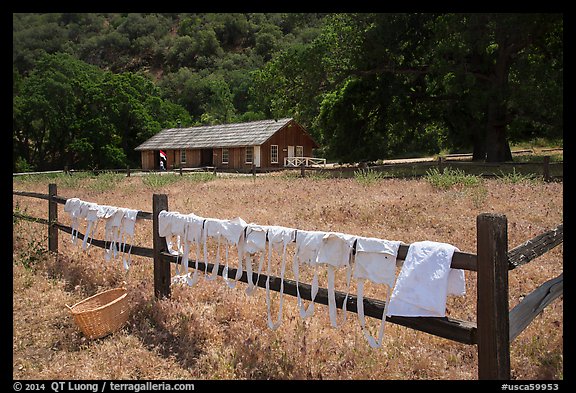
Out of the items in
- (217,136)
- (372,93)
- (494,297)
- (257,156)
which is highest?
(372,93)

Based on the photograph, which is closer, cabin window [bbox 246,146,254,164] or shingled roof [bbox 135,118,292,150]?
shingled roof [bbox 135,118,292,150]

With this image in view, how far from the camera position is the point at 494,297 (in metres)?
2.81

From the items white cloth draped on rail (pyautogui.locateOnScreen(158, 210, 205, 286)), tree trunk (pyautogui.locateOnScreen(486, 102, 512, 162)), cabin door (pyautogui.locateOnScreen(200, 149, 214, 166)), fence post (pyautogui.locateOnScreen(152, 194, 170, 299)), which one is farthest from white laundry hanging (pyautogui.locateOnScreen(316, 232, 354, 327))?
cabin door (pyautogui.locateOnScreen(200, 149, 214, 166))

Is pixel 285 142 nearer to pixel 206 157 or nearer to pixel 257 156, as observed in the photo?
pixel 257 156

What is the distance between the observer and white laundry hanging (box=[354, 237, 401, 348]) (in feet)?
11.0

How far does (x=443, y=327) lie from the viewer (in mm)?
3074

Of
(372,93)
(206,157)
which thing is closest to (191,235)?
(372,93)

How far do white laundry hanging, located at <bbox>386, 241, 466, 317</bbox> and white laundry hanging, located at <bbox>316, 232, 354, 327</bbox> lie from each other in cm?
52

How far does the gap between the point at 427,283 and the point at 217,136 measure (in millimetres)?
37646

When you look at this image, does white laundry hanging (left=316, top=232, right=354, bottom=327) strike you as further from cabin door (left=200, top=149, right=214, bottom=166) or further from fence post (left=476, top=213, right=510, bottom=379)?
cabin door (left=200, top=149, right=214, bottom=166)

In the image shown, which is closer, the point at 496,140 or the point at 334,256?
the point at 334,256

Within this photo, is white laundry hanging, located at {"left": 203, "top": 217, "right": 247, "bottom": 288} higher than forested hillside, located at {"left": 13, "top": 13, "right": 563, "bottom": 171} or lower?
lower
